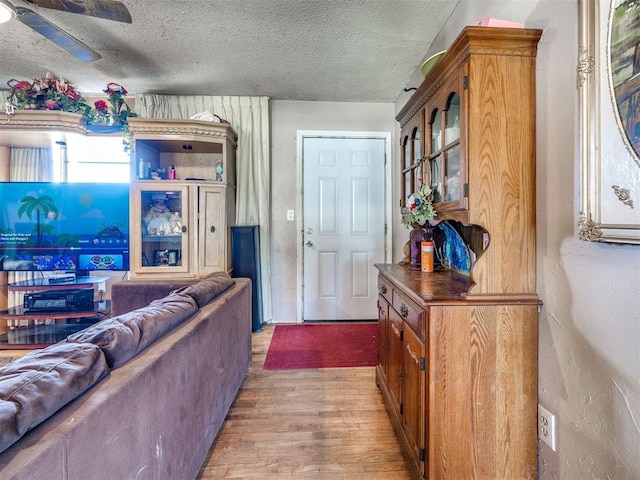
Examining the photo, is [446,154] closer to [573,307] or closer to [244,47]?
[573,307]

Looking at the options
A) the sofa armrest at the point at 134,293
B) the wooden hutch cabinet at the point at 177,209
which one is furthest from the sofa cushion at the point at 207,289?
the wooden hutch cabinet at the point at 177,209

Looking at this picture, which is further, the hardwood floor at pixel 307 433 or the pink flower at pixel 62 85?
the pink flower at pixel 62 85

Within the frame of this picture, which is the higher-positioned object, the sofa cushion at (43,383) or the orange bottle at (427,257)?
the orange bottle at (427,257)

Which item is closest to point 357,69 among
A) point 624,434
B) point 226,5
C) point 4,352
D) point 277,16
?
point 277,16

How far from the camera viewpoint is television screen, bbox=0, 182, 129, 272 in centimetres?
290

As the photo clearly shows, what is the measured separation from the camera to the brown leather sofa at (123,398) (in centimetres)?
61

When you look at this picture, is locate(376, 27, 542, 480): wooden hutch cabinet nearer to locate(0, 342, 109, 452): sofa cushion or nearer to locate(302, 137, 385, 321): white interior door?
locate(0, 342, 109, 452): sofa cushion

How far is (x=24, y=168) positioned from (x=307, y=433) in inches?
146

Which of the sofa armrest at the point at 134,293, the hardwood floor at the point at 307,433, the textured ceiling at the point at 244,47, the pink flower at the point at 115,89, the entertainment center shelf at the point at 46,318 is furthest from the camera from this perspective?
the pink flower at the point at 115,89

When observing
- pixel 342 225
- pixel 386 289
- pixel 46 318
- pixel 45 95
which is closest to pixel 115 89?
pixel 45 95

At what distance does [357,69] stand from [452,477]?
2.84 m

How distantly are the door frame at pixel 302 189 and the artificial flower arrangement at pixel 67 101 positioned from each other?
1640mm

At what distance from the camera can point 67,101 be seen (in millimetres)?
2811

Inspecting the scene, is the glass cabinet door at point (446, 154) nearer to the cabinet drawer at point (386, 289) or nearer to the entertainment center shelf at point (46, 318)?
the cabinet drawer at point (386, 289)
